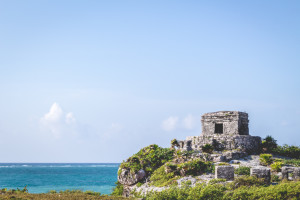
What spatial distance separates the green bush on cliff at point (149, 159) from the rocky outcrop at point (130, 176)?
0.35m

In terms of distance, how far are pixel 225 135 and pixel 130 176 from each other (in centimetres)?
1004

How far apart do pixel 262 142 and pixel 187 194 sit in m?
15.8

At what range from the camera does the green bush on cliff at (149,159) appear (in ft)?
92.5

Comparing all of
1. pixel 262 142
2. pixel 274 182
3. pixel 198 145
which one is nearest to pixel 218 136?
pixel 198 145

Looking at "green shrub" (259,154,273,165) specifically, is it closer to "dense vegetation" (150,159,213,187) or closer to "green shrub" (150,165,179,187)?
"dense vegetation" (150,159,213,187)

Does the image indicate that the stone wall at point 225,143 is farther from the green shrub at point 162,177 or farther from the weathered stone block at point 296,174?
the weathered stone block at point 296,174

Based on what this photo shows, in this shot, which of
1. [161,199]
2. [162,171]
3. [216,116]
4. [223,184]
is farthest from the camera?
[216,116]

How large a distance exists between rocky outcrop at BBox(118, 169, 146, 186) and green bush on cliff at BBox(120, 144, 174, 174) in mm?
350

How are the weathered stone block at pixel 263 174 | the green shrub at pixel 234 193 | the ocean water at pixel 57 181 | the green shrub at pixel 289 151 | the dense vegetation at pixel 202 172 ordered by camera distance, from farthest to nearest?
the ocean water at pixel 57 181, the green shrub at pixel 289 151, the weathered stone block at pixel 263 174, the dense vegetation at pixel 202 172, the green shrub at pixel 234 193

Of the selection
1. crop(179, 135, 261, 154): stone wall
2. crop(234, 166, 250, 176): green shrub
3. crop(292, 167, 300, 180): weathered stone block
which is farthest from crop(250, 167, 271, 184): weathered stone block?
crop(179, 135, 261, 154): stone wall

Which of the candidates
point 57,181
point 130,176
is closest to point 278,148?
point 130,176

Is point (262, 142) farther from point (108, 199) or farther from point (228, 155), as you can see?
point (108, 199)

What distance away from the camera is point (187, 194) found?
19.3 m

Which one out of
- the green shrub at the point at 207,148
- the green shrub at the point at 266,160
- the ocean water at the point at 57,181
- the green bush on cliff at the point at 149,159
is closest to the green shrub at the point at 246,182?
the green shrub at the point at 266,160
